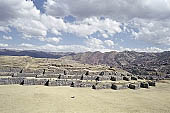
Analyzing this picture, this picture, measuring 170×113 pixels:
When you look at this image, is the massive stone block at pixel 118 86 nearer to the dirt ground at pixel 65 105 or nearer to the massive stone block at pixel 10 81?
the dirt ground at pixel 65 105

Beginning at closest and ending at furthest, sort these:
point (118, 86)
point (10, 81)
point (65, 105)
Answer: point (65, 105) → point (10, 81) → point (118, 86)

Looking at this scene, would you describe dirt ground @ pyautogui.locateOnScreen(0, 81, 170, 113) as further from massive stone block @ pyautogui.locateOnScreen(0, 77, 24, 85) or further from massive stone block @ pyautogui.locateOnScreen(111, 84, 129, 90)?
massive stone block @ pyautogui.locateOnScreen(111, 84, 129, 90)

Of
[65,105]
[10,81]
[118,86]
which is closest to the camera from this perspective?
[65,105]

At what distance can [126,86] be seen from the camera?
36.1 m

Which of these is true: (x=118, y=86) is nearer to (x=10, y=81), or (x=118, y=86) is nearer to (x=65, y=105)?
(x=65, y=105)

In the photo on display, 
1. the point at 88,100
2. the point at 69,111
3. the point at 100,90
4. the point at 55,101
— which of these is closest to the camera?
the point at 69,111

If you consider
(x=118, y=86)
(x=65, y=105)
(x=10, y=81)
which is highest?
(x=10, y=81)

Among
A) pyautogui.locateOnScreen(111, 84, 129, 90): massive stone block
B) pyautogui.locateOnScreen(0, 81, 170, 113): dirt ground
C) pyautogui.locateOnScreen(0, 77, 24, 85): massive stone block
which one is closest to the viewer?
pyautogui.locateOnScreen(0, 81, 170, 113): dirt ground

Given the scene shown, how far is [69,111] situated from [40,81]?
57.5 ft

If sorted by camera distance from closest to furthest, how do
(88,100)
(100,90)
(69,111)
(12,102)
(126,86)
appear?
(69,111) → (12,102) → (88,100) → (100,90) → (126,86)

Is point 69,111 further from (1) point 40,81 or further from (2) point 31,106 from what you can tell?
(1) point 40,81

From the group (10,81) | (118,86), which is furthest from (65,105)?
(10,81)

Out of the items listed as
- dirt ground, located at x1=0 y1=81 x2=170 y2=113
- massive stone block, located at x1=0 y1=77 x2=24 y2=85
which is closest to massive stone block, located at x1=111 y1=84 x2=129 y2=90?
dirt ground, located at x1=0 y1=81 x2=170 y2=113

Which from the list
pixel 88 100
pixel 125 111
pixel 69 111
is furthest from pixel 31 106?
pixel 125 111
